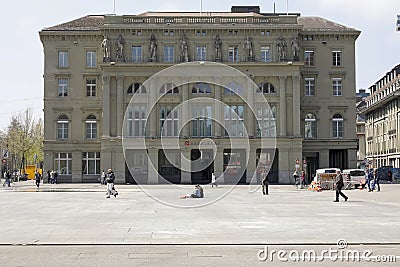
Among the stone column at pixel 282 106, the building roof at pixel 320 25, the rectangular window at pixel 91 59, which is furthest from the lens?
the building roof at pixel 320 25

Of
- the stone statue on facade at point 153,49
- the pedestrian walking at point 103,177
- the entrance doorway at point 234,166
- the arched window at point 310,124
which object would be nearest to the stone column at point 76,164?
the pedestrian walking at point 103,177

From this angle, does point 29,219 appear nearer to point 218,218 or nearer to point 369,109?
point 218,218

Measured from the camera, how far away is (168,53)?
7844 cm

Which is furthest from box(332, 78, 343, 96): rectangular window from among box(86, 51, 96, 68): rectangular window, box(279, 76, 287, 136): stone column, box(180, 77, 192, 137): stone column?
box(86, 51, 96, 68): rectangular window

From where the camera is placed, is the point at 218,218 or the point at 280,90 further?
the point at 280,90

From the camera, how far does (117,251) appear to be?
16.8 metres

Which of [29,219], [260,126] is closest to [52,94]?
[260,126]

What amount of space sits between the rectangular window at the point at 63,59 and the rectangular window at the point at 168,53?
45.8 ft

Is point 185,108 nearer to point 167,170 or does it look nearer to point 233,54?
point 167,170

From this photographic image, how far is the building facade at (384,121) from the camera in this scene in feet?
331

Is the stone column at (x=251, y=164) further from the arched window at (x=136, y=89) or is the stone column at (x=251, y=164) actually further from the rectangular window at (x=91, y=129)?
the rectangular window at (x=91, y=129)

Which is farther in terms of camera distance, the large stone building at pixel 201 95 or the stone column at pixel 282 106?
the stone column at pixel 282 106

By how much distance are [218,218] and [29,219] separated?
815cm

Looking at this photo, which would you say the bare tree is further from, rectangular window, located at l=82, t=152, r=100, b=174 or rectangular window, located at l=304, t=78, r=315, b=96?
rectangular window, located at l=304, t=78, r=315, b=96
